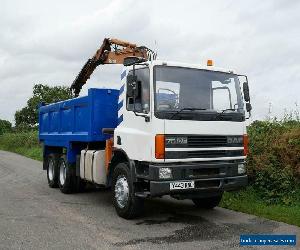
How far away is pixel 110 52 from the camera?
12.5 meters

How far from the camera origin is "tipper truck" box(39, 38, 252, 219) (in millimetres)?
7332

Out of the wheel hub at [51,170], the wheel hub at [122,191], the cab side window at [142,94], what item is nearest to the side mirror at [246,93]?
the cab side window at [142,94]

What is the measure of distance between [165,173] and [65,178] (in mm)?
4554

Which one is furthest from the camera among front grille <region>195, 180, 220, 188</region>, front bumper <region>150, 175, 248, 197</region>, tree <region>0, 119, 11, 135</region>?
tree <region>0, 119, 11, 135</region>

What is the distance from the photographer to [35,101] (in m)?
61.9

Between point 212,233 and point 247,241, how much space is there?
0.68m

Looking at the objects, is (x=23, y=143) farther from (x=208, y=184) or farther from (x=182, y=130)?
(x=182, y=130)

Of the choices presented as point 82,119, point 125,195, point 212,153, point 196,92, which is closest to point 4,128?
point 82,119

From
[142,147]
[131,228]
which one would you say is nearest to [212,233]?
[131,228]

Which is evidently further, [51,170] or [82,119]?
[51,170]

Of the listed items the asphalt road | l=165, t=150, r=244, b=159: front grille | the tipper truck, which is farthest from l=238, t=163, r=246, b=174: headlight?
the asphalt road

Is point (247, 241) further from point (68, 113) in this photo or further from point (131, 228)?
point (68, 113)

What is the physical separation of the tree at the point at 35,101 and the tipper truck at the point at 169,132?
48.2 metres

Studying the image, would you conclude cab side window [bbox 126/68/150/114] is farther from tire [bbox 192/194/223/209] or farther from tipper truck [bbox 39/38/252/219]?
tire [bbox 192/194/223/209]
